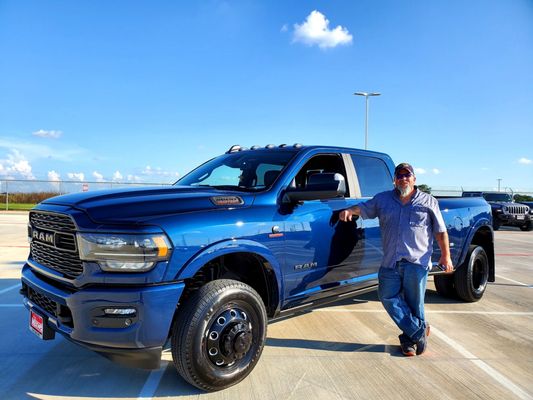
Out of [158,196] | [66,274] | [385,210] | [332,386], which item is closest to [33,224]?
A: [66,274]

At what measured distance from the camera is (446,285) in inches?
231

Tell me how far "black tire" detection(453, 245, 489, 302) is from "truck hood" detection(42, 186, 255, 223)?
144 inches

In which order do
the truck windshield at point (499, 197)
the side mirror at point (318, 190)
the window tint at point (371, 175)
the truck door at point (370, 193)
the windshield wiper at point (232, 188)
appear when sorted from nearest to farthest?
the side mirror at point (318, 190), the windshield wiper at point (232, 188), the truck door at point (370, 193), the window tint at point (371, 175), the truck windshield at point (499, 197)

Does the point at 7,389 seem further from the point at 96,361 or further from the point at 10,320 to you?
the point at 10,320

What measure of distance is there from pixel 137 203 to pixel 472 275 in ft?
16.0

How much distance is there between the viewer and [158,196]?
316 centimetres

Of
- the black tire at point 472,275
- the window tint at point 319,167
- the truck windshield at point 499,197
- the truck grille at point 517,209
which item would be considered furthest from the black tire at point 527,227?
the window tint at point 319,167

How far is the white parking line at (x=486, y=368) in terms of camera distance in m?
3.11

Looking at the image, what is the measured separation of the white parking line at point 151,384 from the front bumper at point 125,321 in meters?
0.44

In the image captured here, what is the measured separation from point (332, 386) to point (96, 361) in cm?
206

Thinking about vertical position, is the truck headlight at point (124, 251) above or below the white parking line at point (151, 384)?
above

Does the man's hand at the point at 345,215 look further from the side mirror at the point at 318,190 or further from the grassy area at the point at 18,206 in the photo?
the grassy area at the point at 18,206

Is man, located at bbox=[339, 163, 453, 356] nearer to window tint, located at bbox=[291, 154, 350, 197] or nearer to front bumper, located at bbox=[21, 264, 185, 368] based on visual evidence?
window tint, located at bbox=[291, 154, 350, 197]

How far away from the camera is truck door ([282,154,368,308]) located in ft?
11.5
